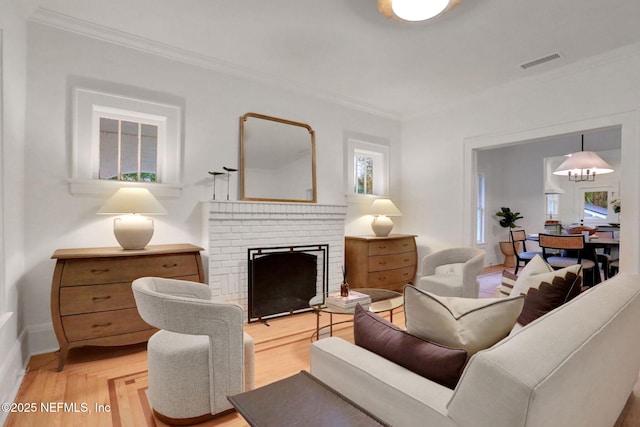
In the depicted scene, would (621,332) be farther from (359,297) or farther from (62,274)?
(62,274)

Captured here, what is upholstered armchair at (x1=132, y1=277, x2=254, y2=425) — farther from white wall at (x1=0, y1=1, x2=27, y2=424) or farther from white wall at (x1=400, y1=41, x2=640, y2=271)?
white wall at (x1=400, y1=41, x2=640, y2=271)

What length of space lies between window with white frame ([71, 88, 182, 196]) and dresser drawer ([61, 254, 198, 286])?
722mm

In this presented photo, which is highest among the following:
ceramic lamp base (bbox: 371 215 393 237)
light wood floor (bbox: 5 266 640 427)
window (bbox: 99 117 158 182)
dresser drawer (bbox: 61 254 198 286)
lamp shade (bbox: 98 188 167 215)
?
window (bbox: 99 117 158 182)

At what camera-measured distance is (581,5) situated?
2520 millimetres

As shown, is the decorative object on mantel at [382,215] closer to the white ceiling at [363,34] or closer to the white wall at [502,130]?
the white wall at [502,130]

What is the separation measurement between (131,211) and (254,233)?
1.22 metres

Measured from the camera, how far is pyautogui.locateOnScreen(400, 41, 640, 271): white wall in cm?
321

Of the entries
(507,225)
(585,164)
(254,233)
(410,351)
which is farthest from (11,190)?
(507,225)

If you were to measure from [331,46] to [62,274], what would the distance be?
2975 millimetres

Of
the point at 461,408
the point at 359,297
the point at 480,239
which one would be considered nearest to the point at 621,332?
the point at 461,408

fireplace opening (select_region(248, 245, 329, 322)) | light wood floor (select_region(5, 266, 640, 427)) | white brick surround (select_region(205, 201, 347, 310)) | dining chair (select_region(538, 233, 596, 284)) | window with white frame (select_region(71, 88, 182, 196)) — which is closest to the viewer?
light wood floor (select_region(5, 266, 640, 427))

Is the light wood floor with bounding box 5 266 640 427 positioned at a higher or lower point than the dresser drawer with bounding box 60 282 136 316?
lower

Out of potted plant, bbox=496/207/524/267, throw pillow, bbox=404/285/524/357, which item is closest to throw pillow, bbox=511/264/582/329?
throw pillow, bbox=404/285/524/357

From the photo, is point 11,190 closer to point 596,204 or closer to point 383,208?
point 383,208
